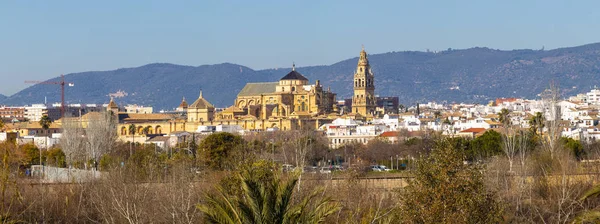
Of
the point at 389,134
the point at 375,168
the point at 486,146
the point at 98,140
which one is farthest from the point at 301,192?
the point at 389,134

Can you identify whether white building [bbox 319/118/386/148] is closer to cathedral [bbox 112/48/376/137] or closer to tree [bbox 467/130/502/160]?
cathedral [bbox 112/48/376/137]

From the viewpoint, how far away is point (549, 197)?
39.7 meters

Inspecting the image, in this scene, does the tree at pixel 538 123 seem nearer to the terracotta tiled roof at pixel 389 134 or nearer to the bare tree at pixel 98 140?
the terracotta tiled roof at pixel 389 134

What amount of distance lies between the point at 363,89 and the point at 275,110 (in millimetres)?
15790

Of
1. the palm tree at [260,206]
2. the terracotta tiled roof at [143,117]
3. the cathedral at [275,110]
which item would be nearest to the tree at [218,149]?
the palm tree at [260,206]

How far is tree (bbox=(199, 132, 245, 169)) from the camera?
186 ft

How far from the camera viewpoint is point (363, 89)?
140750mm

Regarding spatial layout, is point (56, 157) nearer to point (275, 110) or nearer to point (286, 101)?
point (275, 110)

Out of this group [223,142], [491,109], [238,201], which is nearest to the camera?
[238,201]

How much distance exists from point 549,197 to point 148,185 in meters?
12.5

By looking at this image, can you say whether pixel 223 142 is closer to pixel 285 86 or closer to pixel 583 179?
pixel 583 179

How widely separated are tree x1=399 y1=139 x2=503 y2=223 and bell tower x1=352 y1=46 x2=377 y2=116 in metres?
115

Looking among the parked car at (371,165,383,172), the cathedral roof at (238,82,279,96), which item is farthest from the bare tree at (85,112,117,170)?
the cathedral roof at (238,82,279,96)

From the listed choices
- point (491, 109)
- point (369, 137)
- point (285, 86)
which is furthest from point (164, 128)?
point (491, 109)
